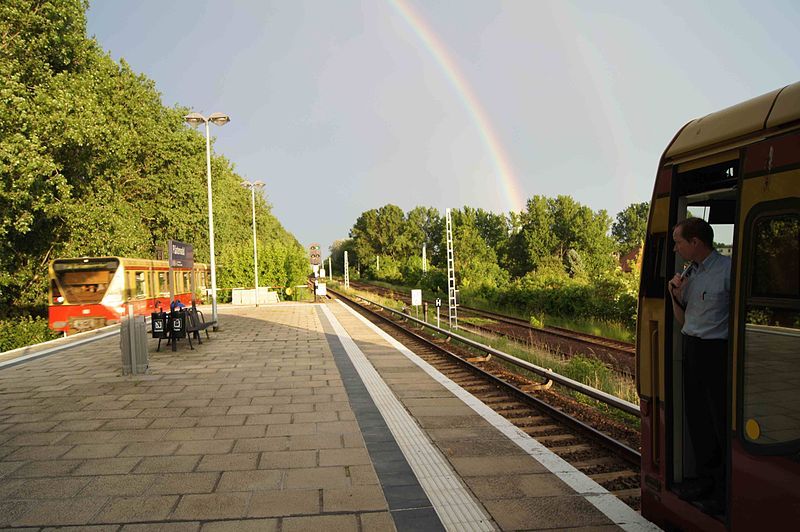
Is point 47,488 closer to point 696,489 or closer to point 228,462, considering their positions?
point 228,462

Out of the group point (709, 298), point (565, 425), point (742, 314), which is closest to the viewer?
point (742, 314)

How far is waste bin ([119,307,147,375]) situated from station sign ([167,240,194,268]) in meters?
4.08

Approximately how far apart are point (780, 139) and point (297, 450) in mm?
4613

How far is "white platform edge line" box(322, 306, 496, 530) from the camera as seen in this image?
3.95m

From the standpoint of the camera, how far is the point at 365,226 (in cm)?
11075

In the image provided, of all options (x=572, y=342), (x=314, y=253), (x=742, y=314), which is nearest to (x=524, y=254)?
(x=314, y=253)

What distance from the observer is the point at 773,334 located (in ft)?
8.76

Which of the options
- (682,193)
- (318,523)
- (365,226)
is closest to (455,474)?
(318,523)

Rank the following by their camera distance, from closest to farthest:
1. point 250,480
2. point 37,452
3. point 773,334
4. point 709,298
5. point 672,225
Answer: point 773,334, point 709,298, point 672,225, point 250,480, point 37,452

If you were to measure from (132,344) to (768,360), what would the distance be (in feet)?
31.1

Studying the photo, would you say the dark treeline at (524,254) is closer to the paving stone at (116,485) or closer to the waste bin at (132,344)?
the waste bin at (132,344)

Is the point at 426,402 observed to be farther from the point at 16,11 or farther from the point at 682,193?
the point at 16,11

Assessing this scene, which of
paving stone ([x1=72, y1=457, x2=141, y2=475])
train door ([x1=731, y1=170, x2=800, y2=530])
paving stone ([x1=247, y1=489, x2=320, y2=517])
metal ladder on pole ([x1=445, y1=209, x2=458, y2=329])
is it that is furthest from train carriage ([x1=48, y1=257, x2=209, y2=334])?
train door ([x1=731, y1=170, x2=800, y2=530])

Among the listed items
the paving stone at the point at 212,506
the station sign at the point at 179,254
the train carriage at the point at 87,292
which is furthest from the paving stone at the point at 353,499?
the train carriage at the point at 87,292
